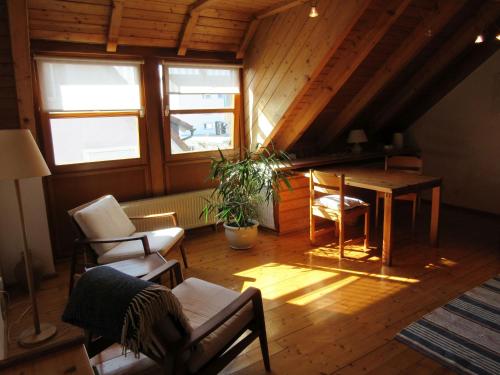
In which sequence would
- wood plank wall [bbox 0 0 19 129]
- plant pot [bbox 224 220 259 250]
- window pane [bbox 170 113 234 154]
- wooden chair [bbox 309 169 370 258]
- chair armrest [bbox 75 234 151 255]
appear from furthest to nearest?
window pane [bbox 170 113 234 154] → plant pot [bbox 224 220 259 250] → wooden chair [bbox 309 169 370 258] → wood plank wall [bbox 0 0 19 129] → chair armrest [bbox 75 234 151 255]

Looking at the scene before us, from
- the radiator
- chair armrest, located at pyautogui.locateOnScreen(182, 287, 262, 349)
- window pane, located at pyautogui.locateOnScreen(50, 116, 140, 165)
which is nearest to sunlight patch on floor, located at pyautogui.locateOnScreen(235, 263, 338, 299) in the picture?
chair armrest, located at pyautogui.locateOnScreen(182, 287, 262, 349)

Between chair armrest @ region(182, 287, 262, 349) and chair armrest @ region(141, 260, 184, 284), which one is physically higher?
→ chair armrest @ region(141, 260, 184, 284)

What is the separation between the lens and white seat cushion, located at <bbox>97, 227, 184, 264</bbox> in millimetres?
2932

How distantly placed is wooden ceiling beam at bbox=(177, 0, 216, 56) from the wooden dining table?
212 centimetres

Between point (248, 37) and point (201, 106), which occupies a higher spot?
point (248, 37)

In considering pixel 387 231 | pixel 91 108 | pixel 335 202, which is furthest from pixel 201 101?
pixel 387 231

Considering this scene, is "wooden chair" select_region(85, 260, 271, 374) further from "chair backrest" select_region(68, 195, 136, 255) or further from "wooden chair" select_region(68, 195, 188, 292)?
"chair backrest" select_region(68, 195, 136, 255)

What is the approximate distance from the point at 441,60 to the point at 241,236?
3183 millimetres

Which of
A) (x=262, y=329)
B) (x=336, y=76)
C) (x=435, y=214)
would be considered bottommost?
(x=262, y=329)

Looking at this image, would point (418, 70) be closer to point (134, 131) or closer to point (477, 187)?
point (477, 187)

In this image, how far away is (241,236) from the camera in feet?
13.0

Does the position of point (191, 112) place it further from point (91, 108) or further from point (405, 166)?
point (405, 166)

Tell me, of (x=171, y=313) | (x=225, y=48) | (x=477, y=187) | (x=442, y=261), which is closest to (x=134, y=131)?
(x=225, y=48)

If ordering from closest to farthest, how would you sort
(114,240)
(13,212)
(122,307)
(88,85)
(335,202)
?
(122,307) < (114,240) < (13,212) < (88,85) < (335,202)
